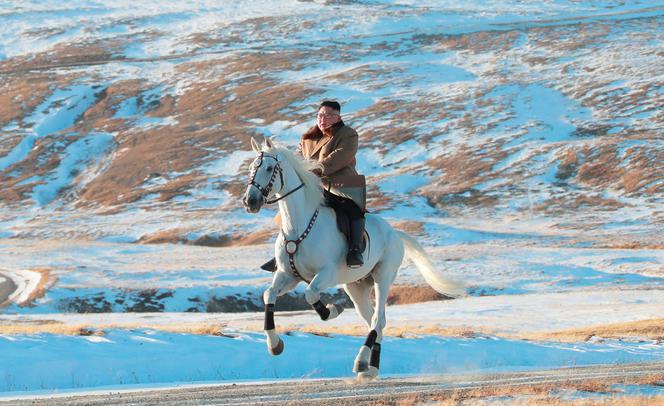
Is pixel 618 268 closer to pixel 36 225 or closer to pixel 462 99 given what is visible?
pixel 36 225

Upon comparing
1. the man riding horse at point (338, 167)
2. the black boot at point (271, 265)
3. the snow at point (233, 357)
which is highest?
the man riding horse at point (338, 167)

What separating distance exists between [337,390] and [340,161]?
3678 mm

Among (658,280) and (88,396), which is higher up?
(88,396)

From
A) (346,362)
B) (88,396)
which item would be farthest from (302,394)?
(346,362)

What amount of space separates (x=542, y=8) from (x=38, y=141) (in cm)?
10242

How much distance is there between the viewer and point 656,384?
49.5ft

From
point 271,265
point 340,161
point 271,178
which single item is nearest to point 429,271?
point 340,161

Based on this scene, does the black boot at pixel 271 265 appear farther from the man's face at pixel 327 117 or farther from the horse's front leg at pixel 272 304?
the man's face at pixel 327 117

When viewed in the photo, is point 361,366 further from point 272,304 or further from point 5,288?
point 5,288

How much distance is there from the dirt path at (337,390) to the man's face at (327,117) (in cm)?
422

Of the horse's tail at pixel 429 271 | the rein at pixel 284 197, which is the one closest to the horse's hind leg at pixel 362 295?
the horse's tail at pixel 429 271

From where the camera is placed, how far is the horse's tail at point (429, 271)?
19094 millimetres

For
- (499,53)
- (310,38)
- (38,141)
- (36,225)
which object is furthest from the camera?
(310,38)

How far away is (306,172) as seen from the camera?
1541 centimetres
